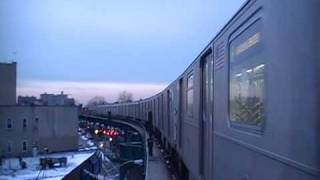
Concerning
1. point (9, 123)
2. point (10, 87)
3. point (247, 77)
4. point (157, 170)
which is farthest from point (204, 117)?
point (9, 123)

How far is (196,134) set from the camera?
9.57 meters

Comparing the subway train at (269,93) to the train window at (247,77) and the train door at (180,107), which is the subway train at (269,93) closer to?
the train window at (247,77)

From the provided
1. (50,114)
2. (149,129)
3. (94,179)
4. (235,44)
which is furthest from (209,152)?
(50,114)

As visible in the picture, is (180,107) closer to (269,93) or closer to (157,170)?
(157,170)

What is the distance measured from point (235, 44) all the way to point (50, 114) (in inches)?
2176

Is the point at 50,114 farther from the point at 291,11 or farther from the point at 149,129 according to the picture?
the point at 291,11

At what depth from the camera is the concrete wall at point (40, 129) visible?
5341 cm

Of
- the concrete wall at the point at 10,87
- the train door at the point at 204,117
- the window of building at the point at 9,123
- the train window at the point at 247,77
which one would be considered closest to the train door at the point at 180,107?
the train door at the point at 204,117

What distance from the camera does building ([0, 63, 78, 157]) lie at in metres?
52.6

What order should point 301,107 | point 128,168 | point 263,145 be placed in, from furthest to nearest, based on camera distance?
point 128,168, point 263,145, point 301,107

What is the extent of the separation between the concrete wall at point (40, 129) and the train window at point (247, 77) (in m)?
45.0

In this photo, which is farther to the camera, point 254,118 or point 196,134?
point 196,134

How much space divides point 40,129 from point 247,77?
5446 cm

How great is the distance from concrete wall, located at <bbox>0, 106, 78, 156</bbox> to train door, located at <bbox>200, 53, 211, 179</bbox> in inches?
1633
